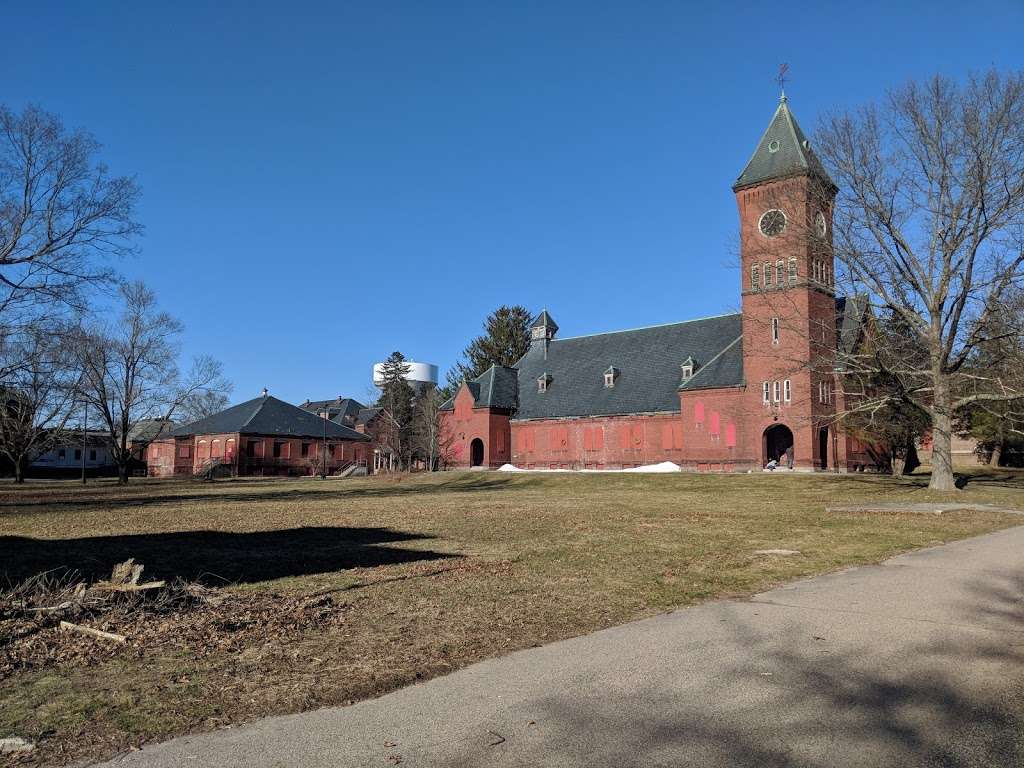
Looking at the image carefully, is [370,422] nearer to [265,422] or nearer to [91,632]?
[265,422]

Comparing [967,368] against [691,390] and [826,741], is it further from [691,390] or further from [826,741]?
[826,741]

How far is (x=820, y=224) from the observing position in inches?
1144

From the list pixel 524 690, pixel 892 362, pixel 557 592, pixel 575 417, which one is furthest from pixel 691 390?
pixel 524 690

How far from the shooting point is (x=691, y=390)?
4916 centimetres

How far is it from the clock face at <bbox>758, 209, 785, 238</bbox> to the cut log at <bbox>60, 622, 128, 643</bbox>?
43484mm

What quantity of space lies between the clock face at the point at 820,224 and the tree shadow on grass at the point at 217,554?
20.1 m

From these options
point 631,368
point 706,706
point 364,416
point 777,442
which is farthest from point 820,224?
point 364,416

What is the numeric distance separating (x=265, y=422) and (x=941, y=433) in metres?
58.2

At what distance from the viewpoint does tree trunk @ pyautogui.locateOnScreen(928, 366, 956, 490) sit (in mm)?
26906

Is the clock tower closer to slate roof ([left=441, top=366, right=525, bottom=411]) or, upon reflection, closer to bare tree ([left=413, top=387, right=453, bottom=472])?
slate roof ([left=441, top=366, right=525, bottom=411])

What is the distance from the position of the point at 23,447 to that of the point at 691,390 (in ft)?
157

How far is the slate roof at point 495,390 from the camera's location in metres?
62.0

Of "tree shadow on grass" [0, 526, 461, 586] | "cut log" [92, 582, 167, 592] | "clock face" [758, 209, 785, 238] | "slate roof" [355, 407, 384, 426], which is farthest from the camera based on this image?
"slate roof" [355, 407, 384, 426]

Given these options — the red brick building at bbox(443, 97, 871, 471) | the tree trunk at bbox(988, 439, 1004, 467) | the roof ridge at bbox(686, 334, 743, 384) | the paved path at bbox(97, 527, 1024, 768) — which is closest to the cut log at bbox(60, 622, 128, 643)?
the paved path at bbox(97, 527, 1024, 768)
